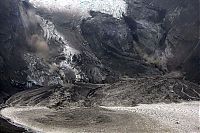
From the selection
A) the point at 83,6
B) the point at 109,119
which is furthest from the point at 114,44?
the point at 109,119

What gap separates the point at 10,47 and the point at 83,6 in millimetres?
23197

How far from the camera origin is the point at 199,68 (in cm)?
6284

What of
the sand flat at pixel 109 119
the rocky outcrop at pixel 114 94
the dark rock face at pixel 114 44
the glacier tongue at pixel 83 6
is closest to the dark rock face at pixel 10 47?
the rocky outcrop at pixel 114 94

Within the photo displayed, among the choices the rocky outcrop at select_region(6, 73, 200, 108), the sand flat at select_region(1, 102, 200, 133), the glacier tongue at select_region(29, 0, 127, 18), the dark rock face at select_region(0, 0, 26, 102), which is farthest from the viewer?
the glacier tongue at select_region(29, 0, 127, 18)

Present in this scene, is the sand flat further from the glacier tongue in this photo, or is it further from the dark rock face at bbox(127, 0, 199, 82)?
the glacier tongue

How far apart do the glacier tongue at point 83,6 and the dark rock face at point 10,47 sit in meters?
13.2

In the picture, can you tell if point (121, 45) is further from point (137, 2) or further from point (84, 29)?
point (137, 2)

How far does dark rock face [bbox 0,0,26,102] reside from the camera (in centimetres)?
5278

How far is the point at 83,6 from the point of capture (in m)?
77.1

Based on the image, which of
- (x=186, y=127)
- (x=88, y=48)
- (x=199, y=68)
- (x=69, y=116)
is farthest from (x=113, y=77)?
(x=186, y=127)

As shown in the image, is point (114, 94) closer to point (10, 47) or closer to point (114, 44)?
point (10, 47)

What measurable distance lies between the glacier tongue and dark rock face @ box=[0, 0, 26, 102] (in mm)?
13164

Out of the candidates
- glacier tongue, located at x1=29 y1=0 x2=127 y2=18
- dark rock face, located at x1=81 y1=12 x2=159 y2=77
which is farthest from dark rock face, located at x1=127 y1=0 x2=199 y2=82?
dark rock face, located at x1=81 y1=12 x2=159 y2=77

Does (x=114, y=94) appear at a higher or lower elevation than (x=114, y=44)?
lower
